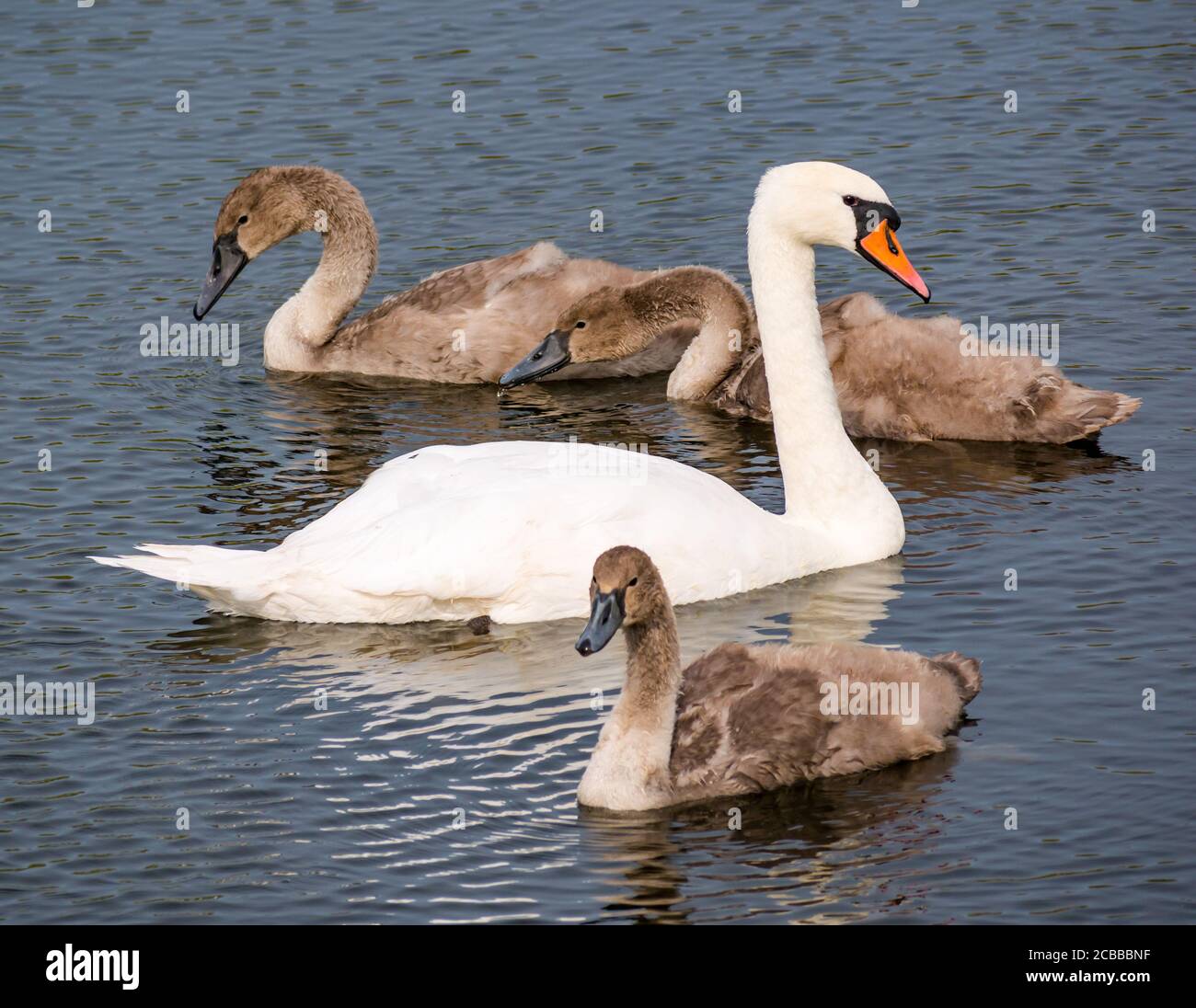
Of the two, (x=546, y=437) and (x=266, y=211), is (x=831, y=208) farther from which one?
(x=266, y=211)

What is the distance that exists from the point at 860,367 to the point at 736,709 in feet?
15.5

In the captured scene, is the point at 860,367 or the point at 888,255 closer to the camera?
the point at 888,255

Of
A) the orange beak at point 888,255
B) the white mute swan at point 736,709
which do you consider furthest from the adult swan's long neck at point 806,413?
the white mute swan at point 736,709

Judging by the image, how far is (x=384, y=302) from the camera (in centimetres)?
1556

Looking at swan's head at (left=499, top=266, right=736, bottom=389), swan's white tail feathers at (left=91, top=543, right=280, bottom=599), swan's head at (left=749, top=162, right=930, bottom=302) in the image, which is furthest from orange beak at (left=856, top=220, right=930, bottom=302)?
swan's white tail feathers at (left=91, top=543, right=280, bottom=599)

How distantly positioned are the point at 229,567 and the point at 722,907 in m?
3.65

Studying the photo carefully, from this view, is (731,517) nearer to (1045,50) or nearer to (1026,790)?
(1026,790)

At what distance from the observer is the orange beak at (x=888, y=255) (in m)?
11.8

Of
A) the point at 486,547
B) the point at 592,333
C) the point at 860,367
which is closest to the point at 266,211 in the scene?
the point at 592,333

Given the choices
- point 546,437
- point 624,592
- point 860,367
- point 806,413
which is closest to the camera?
point 624,592

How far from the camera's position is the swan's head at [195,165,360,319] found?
1534 centimetres

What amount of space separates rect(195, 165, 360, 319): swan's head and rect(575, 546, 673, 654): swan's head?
23.7ft

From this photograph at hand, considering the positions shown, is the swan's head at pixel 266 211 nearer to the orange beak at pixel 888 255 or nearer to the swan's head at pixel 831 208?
the swan's head at pixel 831 208

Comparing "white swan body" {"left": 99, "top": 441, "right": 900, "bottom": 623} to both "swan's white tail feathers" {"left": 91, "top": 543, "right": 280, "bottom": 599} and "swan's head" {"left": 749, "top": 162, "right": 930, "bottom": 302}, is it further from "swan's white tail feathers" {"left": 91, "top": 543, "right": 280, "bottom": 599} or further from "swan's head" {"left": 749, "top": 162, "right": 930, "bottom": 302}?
"swan's head" {"left": 749, "top": 162, "right": 930, "bottom": 302}
